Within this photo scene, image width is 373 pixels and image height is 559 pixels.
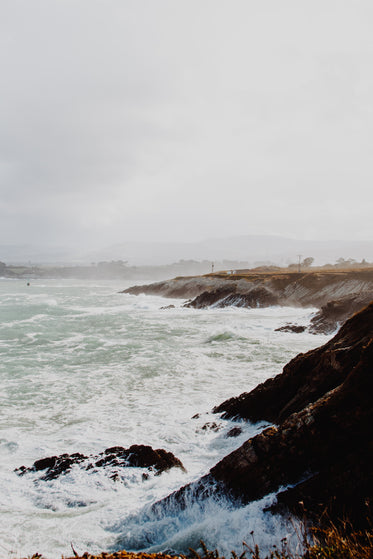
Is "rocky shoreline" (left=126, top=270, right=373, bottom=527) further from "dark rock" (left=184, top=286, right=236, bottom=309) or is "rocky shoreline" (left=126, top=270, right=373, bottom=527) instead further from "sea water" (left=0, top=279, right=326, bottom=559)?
"dark rock" (left=184, top=286, right=236, bottom=309)

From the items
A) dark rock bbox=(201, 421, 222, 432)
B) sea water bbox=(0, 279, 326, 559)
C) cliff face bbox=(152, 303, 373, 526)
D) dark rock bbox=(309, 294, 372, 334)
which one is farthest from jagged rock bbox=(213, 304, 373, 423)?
dark rock bbox=(309, 294, 372, 334)

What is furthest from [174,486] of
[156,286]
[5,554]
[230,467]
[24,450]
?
[156,286]

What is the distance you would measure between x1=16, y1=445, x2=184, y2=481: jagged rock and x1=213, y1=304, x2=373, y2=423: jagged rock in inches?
121

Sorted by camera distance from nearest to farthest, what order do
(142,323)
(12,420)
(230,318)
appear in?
(12,420), (142,323), (230,318)

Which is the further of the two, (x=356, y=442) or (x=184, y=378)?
(x=184, y=378)

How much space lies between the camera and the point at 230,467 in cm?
607

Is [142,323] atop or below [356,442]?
below

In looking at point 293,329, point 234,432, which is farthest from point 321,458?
point 293,329

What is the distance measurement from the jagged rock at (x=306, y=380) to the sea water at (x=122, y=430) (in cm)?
71

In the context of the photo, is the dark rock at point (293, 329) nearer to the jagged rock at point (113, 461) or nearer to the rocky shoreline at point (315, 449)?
the rocky shoreline at point (315, 449)

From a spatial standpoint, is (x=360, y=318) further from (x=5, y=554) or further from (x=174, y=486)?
(x=5, y=554)

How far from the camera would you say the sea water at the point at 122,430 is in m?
5.63

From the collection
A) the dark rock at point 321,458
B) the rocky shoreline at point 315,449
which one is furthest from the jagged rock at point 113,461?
the dark rock at point 321,458

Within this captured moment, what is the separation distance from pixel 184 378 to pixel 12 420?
737 centimetres
